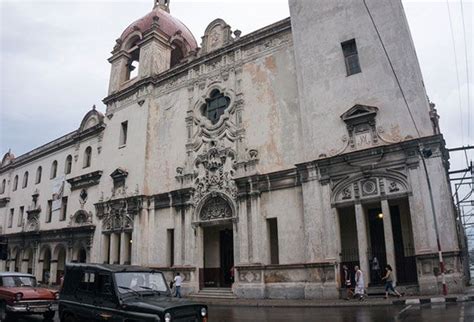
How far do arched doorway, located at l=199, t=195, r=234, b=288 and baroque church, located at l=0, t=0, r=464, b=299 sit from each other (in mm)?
77

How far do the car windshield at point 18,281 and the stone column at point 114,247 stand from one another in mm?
12594

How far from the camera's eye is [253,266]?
1970 centimetres

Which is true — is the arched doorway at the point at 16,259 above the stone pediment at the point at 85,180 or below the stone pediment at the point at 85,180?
below

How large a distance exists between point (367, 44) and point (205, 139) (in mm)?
10955

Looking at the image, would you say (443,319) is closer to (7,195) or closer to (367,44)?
(367,44)

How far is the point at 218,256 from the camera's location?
23625 millimetres

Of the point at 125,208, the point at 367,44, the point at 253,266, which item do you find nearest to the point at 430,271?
the point at 253,266

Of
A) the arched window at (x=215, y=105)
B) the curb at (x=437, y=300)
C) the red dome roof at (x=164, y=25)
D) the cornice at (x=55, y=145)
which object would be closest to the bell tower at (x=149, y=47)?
the red dome roof at (x=164, y=25)

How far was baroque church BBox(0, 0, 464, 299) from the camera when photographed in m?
16.9

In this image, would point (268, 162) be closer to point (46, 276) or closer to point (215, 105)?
point (215, 105)

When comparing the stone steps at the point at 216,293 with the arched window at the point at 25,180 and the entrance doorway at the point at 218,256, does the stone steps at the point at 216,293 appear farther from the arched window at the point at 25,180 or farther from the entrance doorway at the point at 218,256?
the arched window at the point at 25,180

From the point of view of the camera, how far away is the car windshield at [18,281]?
45.0 ft

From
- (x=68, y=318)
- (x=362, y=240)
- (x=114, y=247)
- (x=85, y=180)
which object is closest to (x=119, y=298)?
(x=68, y=318)

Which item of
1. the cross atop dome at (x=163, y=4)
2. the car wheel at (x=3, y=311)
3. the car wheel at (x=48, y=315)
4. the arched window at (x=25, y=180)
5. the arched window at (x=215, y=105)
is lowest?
the car wheel at (x=48, y=315)
